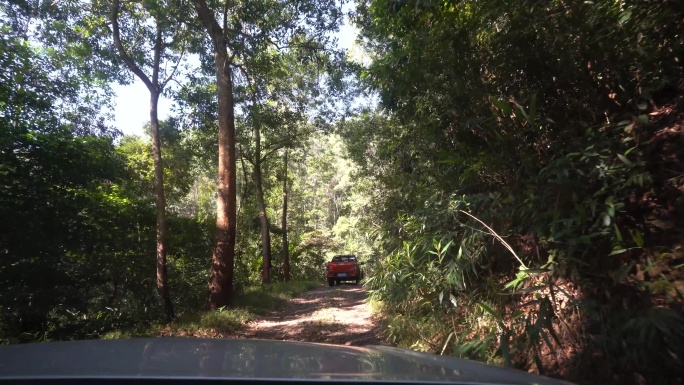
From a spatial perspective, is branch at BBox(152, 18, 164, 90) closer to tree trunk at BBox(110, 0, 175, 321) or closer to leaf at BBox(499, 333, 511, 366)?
tree trunk at BBox(110, 0, 175, 321)

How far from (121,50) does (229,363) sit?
33.2ft

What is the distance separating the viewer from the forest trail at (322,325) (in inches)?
335

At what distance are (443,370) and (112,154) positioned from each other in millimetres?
10636

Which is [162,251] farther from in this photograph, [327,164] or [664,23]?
[327,164]

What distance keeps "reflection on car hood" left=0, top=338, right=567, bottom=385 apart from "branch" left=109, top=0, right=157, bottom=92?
29.6ft

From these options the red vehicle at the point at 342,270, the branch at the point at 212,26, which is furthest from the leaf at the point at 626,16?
the red vehicle at the point at 342,270

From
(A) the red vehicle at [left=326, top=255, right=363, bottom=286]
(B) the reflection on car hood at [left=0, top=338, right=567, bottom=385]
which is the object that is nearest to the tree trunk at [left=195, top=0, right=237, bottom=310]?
(B) the reflection on car hood at [left=0, top=338, right=567, bottom=385]

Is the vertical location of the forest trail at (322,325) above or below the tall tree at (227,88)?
below

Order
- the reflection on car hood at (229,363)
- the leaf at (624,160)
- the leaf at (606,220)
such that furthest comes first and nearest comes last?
the leaf at (624,160)
the leaf at (606,220)
the reflection on car hood at (229,363)

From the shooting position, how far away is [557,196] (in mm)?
4551

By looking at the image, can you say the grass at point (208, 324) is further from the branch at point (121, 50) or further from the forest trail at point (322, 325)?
the branch at point (121, 50)

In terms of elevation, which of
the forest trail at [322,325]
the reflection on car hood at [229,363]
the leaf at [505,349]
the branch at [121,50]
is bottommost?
the forest trail at [322,325]

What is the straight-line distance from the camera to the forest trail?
8.51 metres

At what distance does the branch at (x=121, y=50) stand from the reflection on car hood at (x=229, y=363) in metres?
9.03
